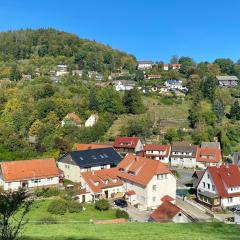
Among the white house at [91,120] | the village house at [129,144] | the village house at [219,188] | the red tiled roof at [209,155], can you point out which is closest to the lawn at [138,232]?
the village house at [219,188]

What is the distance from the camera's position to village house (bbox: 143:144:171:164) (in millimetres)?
53444

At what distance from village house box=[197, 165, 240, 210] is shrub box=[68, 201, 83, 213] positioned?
12.0m

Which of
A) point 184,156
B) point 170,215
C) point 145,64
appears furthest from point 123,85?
point 170,215

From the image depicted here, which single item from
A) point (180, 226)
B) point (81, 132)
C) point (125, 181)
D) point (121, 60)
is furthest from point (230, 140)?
point (121, 60)

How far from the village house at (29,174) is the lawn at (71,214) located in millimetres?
5464

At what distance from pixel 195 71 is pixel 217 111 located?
1231 inches

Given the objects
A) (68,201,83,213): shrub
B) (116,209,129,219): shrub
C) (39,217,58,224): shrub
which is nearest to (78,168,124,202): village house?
(68,201,83,213): shrub

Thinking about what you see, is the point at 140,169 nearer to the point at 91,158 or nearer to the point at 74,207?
the point at 74,207

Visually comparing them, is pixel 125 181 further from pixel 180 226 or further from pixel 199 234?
pixel 199 234

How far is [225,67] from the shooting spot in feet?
352

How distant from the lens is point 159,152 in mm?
53750

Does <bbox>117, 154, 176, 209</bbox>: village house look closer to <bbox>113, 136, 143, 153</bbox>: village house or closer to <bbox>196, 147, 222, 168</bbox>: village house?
<bbox>196, 147, 222, 168</bbox>: village house

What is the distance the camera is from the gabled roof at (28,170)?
37.7m

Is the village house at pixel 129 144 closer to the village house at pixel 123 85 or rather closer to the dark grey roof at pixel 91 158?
the dark grey roof at pixel 91 158
